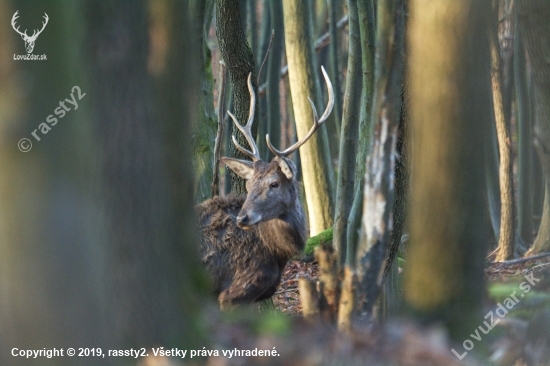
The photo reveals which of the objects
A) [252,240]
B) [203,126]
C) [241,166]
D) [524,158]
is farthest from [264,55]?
[252,240]

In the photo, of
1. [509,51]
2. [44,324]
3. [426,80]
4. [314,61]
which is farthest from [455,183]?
[509,51]

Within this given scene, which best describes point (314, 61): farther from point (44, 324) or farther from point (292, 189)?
point (44, 324)

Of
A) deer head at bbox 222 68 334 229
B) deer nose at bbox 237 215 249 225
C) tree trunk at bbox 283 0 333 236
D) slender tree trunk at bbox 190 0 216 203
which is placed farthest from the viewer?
tree trunk at bbox 283 0 333 236

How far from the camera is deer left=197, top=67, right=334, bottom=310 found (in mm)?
8094

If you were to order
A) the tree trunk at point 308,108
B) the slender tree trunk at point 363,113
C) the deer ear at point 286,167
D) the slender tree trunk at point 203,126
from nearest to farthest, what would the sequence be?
1. the slender tree trunk at point 363,113
2. the deer ear at point 286,167
3. the slender tree trunk at point 203,126
4. the tree trunk at point 308,108

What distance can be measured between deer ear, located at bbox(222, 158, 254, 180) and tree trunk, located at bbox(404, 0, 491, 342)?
332cm

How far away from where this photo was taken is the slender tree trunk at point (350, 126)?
8664 millimetres

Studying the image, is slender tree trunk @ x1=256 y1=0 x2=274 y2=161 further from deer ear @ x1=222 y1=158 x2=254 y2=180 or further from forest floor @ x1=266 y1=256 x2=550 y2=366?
forest floor @ x1=266 y1=256 x2=550 y2=366

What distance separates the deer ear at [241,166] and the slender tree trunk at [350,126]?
1.07 meters

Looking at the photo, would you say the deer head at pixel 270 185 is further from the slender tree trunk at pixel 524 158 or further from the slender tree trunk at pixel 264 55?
the slender tree trunk at pixel 524 158

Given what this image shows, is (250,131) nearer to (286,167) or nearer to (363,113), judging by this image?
(286,167)

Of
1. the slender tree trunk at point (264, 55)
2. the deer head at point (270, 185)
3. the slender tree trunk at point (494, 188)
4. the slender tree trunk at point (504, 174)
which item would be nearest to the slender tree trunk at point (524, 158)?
the slender tree trunk at point (494, 188)

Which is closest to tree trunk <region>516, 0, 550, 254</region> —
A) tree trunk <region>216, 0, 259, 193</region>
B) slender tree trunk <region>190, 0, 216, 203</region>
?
tree trunk <region>216, 0, 259, 193</region>

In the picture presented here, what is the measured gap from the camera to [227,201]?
8469 mm
